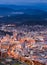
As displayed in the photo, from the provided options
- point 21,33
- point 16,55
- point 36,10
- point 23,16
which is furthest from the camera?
point 36,10

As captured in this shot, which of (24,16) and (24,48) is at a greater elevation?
(24,16)

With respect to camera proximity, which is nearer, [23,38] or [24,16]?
[23,38]

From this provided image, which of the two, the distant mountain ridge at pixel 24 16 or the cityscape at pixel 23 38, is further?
the distant mountain ridge at pixel 24 16

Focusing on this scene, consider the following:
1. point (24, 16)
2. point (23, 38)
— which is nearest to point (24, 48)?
point (23, 38)

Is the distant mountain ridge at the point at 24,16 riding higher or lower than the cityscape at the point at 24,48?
higher

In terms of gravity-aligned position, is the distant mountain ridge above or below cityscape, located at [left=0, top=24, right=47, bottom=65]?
above

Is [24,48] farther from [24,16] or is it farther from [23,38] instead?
[24,16]

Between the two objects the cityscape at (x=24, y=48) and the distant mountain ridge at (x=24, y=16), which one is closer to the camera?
the cityscape at (x=24, y=48)

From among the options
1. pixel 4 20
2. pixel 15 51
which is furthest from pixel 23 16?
pixel 15 51

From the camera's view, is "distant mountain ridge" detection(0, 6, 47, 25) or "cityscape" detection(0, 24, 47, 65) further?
"distant mountain ridge" detection(0, 6, 47, 25)

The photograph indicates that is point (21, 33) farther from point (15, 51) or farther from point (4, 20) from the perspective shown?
point (4, 20)

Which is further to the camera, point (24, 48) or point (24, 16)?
point (24, 16)
